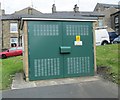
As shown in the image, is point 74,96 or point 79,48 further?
point 79,48

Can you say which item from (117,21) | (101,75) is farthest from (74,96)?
(117,21)

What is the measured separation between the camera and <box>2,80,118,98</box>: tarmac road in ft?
19.3

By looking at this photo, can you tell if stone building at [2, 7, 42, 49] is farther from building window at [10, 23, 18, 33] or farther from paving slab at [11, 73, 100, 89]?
paving slab at [11, 73, 100, 89]

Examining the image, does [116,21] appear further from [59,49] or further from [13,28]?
[59,49]

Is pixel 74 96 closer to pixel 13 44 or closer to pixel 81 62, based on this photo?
pixel 81 62

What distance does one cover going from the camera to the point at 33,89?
6715 mm

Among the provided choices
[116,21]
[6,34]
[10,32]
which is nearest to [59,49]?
[10,32]

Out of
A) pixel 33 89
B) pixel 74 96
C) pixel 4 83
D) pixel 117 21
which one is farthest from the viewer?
pixel 117 21

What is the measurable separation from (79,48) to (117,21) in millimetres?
40417

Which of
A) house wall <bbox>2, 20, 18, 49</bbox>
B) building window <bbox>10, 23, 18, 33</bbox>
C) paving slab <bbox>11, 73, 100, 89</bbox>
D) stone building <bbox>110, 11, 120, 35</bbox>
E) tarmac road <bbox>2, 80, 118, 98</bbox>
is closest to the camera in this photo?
tarmac road <bbox>2, 80, 118, 98</bbox>

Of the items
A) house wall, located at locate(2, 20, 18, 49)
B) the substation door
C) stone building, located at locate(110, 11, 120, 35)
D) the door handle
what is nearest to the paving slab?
the substation door

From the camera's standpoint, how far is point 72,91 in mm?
6301

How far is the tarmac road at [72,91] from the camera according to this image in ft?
19.3

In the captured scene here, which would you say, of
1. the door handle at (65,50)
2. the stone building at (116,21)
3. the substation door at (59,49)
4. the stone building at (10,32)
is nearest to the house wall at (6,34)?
the stone building at (10,32)
